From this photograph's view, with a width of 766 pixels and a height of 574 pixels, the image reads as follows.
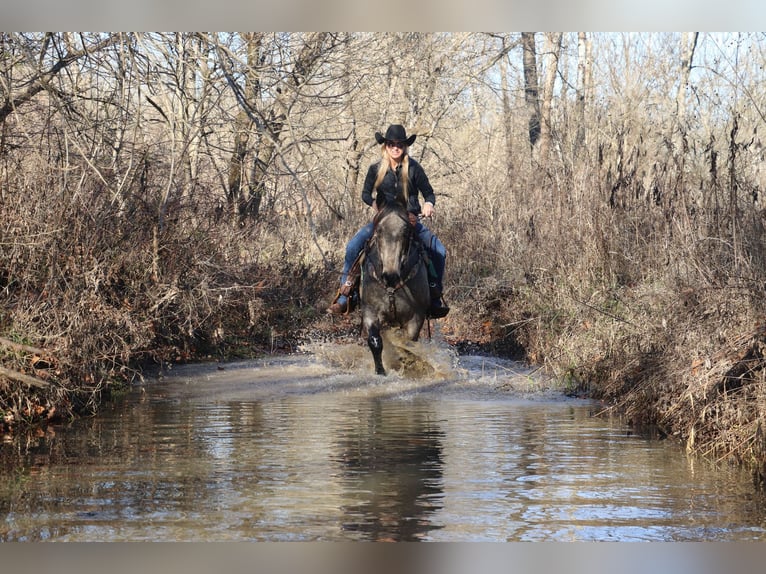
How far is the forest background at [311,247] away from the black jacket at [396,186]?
118cm

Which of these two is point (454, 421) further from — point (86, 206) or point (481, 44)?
point (481, 44)

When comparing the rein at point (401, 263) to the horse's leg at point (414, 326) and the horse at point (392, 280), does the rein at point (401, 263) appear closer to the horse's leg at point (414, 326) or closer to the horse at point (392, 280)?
the horse at point (392, 280)

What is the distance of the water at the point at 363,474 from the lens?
699cm

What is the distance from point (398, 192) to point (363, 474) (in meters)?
5.98

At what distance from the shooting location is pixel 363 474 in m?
8.62

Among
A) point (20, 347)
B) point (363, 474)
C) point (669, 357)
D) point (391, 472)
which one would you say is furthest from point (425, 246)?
point (363, 474)

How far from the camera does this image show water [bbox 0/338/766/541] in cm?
699

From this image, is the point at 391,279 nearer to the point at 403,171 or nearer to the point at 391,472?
the point at 403,171

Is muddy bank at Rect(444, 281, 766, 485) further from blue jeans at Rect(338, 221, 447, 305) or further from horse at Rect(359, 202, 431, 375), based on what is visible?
horse at Rect(359, 202, 431, 375)

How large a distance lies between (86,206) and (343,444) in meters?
4.49

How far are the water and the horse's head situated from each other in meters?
1.39

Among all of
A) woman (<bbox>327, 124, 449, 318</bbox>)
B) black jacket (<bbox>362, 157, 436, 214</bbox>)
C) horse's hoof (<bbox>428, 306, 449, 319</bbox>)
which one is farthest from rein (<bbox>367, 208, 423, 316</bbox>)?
horse's hoof (<bbox>428, 306, 449, 319</bbox>)

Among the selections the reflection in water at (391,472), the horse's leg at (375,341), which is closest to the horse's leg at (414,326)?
the horse's leg at (375,341)

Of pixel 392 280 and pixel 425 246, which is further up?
pixel 425 246
